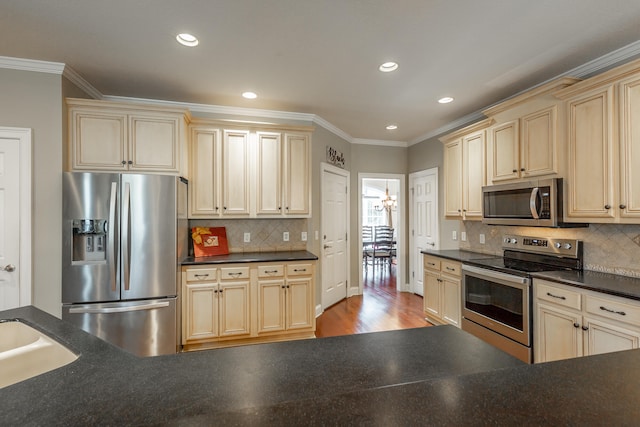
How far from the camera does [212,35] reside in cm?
222

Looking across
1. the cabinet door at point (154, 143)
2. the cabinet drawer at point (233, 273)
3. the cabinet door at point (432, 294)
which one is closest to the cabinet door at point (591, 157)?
the cabinet door at point (432, 294)

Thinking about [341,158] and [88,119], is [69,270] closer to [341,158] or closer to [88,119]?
[88,119]

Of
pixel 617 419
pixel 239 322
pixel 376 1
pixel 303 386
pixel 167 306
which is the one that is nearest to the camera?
pixel 617 419

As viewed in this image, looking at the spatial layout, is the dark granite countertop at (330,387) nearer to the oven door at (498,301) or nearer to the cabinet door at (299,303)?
the oven door at (498,301)

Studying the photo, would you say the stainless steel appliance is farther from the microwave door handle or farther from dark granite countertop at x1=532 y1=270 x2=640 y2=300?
the microwave door handle

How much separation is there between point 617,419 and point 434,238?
431cm

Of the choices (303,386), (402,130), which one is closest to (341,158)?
(402,130)

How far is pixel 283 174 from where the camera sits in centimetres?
354

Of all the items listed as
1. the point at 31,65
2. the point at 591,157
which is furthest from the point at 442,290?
the point at 31,65

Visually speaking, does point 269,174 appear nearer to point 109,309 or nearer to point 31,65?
point 109,309

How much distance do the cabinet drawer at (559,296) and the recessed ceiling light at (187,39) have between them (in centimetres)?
327

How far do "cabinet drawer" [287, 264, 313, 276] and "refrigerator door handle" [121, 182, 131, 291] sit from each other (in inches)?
57.7

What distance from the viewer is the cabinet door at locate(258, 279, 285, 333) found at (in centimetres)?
316

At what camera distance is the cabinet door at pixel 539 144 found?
2.62 meters
